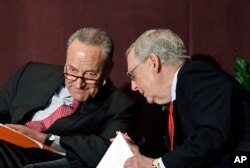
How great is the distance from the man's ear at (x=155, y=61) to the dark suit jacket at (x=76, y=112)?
0.50 m

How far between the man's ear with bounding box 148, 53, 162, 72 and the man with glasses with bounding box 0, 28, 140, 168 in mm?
483

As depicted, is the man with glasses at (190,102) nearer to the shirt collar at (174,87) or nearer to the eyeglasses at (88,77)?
the shirt collar at (174,87)

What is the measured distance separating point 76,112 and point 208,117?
0.84 metres

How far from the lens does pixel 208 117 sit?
1793 mm

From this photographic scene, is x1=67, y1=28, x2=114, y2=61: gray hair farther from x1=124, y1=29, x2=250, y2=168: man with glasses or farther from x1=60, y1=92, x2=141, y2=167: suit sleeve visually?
x1=124, y1=29, x2=250, y2=168: man with glasses

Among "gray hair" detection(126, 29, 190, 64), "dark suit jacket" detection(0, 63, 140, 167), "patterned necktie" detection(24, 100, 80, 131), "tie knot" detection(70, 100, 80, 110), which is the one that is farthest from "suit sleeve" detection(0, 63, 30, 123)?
"gray hair" detection(126, 29, 190, 64)

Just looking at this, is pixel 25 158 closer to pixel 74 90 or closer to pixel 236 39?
pixel 74 90

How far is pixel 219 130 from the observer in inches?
70.2

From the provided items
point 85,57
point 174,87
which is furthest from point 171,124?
point 85,57

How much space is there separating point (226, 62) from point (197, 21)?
0.31 m

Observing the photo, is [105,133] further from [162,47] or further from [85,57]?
[162,47]

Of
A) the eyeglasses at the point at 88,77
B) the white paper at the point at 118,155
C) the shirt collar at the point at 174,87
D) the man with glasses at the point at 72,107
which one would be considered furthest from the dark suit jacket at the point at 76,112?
the shirt collar at the point at 174,87

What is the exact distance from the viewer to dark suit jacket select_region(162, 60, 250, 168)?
1.79 metres

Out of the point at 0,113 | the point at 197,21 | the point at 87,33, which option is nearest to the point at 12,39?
the point at 0,113
